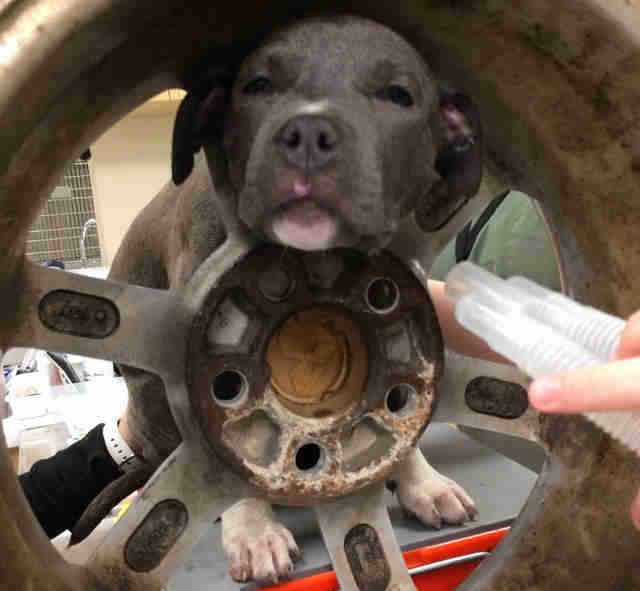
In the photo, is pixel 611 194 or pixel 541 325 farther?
pixel 611 194

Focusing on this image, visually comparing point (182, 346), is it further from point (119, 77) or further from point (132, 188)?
point (132, 188)

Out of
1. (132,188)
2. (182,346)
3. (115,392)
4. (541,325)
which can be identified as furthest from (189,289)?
(132,188)

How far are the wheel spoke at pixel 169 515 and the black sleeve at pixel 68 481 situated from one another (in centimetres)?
55

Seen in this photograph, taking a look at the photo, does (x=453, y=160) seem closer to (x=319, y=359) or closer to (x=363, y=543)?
(x=319, y=359)

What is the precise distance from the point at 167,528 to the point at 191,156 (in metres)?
0.40

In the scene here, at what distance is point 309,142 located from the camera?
607mm

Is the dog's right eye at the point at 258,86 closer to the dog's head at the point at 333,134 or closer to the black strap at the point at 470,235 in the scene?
the dog's head at the point at 333,134

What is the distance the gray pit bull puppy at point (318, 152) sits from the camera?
2.08ft

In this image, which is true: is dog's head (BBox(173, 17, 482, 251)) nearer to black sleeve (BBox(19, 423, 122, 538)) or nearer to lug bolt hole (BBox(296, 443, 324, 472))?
lug bolt hole (BBox(296, 443, 324, 472))

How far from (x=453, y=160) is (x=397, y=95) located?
4.3 inches

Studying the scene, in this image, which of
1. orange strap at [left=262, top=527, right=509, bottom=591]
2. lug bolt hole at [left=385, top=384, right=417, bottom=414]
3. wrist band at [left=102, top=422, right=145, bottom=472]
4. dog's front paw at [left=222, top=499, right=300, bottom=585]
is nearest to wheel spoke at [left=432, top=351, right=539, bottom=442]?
lug bolt hole at [left=385, top=384, right=417, bottom=414]

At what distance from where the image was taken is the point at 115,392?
2061 millimetres

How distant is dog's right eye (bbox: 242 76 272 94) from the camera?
742 millimetres

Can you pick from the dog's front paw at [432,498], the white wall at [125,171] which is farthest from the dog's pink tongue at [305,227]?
the white wall at [125,171]
